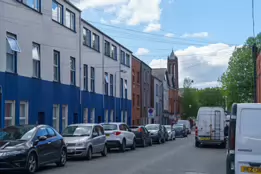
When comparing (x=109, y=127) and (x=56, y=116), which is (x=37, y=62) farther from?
(x=109, y=127)

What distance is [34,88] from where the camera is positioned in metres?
25.1

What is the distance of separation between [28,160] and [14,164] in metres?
0.49

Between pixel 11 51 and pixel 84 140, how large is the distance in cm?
616

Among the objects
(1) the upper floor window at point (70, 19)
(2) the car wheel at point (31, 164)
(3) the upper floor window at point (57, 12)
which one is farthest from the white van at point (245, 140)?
(1) the upper floor window at point (70, 19)

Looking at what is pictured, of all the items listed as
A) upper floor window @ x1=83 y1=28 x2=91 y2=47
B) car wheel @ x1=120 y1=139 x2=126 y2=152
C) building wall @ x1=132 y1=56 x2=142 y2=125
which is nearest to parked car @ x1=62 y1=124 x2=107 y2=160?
car wheel @ x1=120 y1=139 x2=126 y2=152

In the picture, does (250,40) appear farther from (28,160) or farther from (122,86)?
(28,160)

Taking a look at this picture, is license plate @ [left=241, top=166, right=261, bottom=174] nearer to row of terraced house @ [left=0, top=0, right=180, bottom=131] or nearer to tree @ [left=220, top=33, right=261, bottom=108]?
row of terraced house @ [left=0, top=0, right=180, bottom=131]

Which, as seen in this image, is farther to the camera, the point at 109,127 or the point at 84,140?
the point at 109,127

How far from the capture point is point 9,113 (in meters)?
22.6

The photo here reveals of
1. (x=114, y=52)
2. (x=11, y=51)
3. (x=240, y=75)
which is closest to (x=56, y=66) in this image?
(x=11, y=51)

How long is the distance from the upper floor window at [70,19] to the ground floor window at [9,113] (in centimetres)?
928

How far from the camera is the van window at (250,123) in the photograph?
1025 cm

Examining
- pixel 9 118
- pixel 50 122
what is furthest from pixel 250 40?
pixel 9 118

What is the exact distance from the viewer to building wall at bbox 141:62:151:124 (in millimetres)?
57156
